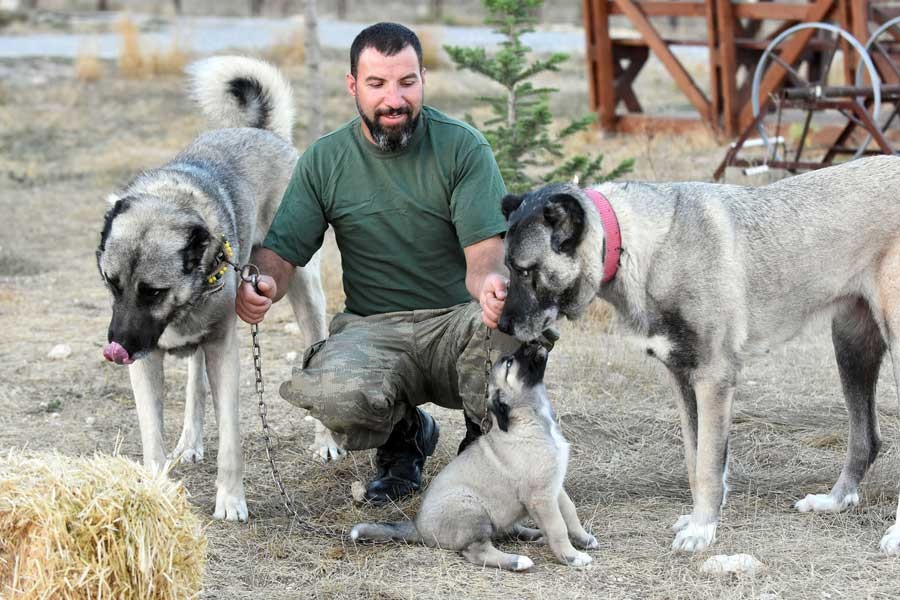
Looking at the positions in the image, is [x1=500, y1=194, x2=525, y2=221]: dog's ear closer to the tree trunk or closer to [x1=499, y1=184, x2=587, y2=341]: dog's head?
[x1=499, y1=184, x2=587, y2=341]: dog's head

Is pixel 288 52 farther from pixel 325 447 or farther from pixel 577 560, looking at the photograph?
pixel 577 560

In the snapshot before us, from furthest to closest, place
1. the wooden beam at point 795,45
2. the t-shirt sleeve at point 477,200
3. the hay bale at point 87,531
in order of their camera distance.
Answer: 1. the wooden beam at point 795,45
2. the t-shirt sleeve at point 477,200
3. the hay bale at point 87,531

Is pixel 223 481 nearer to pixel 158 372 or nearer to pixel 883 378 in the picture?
pixel 158 372

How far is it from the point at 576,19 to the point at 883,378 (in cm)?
2988

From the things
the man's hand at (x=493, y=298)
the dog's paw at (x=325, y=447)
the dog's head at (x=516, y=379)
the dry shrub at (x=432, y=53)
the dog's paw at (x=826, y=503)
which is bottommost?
the dog's paw at (x=826, y=503)

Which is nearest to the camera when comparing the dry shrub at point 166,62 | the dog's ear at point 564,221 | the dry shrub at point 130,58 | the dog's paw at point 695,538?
the dog's ear at point 564,221

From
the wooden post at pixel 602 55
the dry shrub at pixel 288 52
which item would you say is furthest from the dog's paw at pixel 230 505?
the dry shrub at pixel 288 52

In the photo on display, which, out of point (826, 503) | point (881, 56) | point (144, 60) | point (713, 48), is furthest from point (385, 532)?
point (144, 60)

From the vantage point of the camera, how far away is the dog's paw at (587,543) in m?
4.03

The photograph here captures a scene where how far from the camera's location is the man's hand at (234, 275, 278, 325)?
14.2 feet

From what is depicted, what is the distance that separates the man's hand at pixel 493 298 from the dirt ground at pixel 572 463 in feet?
2.86

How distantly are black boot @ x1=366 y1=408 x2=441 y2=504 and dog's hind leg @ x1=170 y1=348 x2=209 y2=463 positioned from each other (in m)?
0.92

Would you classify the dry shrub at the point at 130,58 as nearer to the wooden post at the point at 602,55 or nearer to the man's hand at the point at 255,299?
the wooden post at the point at 602,55

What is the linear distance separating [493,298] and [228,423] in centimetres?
131
